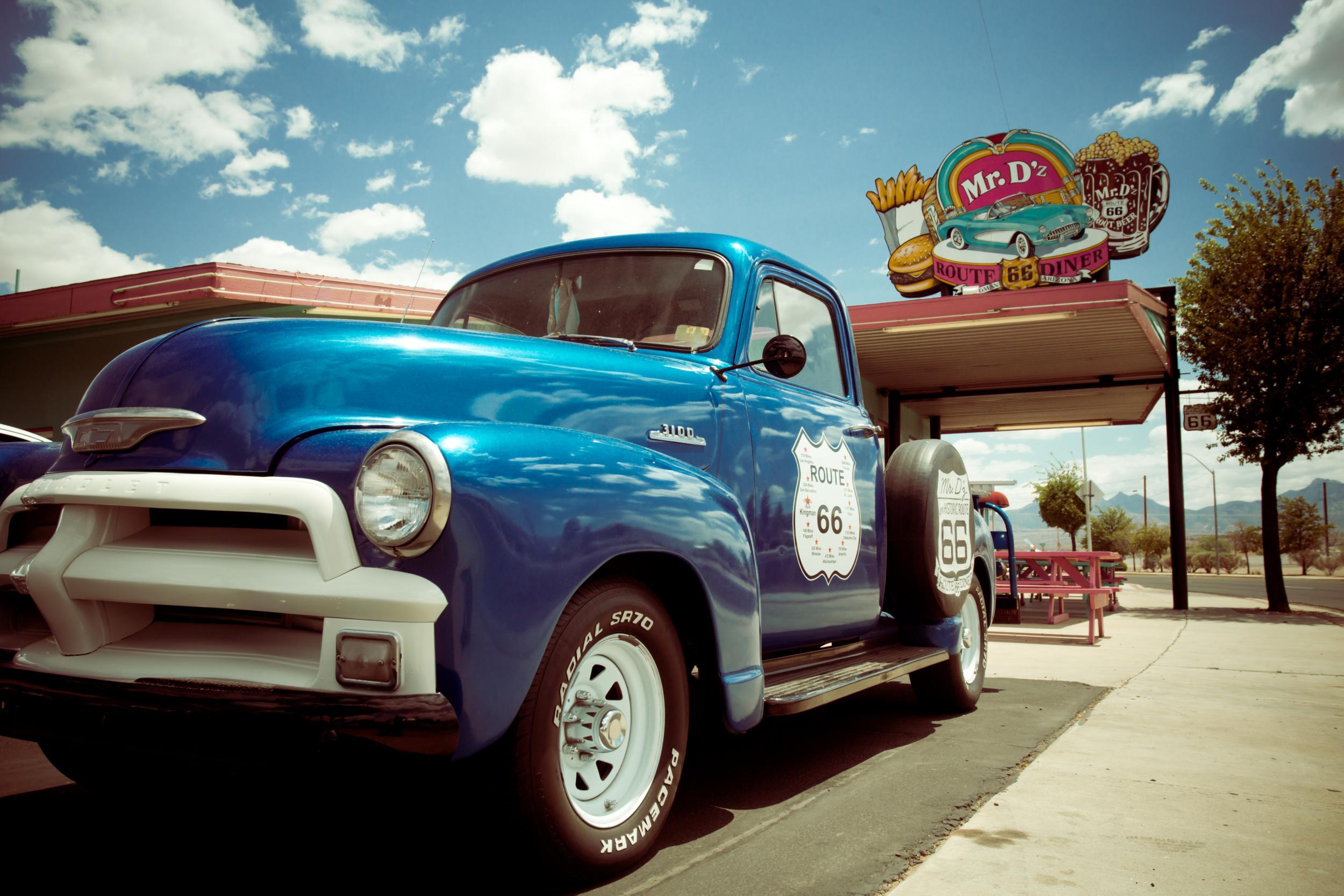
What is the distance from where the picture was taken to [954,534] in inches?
201

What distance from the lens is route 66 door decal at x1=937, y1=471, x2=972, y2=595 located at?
4.91 m

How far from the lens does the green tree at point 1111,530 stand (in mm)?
59344

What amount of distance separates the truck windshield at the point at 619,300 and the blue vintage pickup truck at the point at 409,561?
3.7 inches

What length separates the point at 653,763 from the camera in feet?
8.95

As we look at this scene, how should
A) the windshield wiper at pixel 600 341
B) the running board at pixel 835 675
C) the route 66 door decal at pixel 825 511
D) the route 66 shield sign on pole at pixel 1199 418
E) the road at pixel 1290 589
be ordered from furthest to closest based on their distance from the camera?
the road at pixel 1290 589 → the route 66 shield sign on pole at pixel 1199 418 → the route 66 door decal at pixel 825 511 → the windshield wiper at pixel 600 341 → the running board at pixel 835 675

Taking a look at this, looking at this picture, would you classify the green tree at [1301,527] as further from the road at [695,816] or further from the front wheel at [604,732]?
the front wheel at [604,732]

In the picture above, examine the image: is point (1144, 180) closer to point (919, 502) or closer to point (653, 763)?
point (919, 502)

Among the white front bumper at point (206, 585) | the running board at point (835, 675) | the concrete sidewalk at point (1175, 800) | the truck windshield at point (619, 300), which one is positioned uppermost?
the truck windshield at point (619, 300)

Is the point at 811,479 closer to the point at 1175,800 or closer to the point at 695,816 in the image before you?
the point at 695,816

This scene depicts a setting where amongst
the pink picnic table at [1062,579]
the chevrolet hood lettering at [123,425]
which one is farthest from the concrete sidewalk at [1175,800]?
the pink picnic table at [1062,579]

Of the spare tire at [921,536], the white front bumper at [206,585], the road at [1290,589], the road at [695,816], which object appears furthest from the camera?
the road at [1290,589]

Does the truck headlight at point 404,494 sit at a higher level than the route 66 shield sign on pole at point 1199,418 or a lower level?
lower

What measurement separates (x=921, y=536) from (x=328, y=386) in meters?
3.19

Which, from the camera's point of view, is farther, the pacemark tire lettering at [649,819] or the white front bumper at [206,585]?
the pacemark tire lettering at [649,819]
